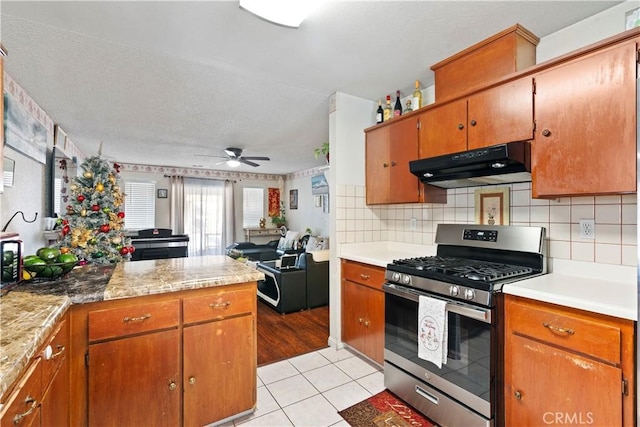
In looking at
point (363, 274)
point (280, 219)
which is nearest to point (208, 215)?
point (280, 219)

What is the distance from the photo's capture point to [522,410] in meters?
1.43

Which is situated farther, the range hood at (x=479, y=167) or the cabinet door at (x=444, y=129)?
the cabinet door at (x=444, y=129)

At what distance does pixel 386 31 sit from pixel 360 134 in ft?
3.65

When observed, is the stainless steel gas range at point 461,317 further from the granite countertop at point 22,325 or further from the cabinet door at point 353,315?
the granite countertop at point 22,325

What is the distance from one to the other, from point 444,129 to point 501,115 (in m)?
0.38

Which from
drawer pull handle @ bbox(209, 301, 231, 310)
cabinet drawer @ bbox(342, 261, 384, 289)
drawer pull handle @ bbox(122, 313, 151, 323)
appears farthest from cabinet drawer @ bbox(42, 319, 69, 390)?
cabinet drawer @ bbox(342, 261, 384, 289)

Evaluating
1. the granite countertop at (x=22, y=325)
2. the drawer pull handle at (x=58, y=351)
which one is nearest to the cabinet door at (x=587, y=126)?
the granite countertop at (x=22, y=325)

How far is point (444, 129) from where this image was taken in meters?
2.09

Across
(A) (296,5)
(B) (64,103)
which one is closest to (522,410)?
(A) (296,5)

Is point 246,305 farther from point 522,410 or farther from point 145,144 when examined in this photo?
point 145,144

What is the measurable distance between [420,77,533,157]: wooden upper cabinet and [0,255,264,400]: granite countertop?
5.16 feet

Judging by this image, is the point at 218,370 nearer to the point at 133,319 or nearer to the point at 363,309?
the point at 133,319

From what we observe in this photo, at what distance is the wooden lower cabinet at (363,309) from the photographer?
7.45 feet

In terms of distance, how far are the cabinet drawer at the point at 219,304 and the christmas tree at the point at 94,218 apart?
124cm
